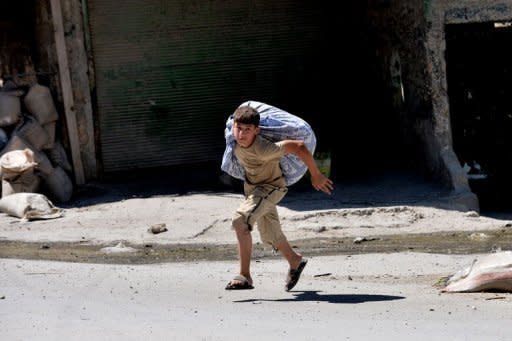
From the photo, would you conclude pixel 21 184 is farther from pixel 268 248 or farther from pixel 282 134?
pixel 282 134

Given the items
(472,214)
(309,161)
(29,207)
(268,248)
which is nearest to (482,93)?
(472,214)

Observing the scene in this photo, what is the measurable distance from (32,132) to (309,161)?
5.97 metres

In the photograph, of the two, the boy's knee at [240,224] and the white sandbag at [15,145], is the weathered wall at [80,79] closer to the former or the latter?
the white sandbag at [15,145]

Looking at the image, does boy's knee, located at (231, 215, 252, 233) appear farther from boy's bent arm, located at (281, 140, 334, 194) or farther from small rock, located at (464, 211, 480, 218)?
small rock, located at (464, 211, 480, 218)

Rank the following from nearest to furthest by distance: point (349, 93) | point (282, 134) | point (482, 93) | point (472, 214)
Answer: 1. point (282, 134)
2. point (472, 214)
3. point (482, 93)
4. point (349, 93)

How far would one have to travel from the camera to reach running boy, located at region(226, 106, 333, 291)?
732cm

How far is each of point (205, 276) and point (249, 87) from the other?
5.80 meters

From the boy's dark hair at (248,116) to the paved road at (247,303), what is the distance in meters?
1.13

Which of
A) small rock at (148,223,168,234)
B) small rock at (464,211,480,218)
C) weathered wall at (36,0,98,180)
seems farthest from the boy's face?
weathered wall at (36,0,98,180)

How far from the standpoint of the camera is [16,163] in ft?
39.6

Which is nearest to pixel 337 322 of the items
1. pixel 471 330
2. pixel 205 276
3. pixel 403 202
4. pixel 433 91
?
pixel 471 330

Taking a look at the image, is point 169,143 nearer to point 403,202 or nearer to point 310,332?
point 403,202

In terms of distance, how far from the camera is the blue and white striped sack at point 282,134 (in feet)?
24.8

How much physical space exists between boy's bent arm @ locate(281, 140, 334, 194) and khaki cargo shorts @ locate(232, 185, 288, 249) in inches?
14.3
